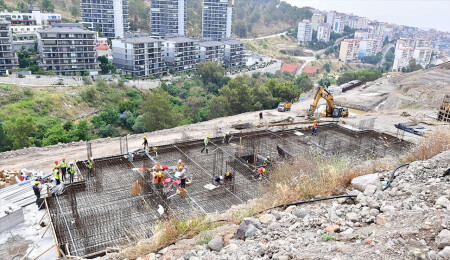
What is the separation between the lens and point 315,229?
16.3 feet

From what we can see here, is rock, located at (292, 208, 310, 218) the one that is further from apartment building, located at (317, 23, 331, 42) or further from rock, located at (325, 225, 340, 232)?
apartment building, located at (317, 23, 331, 42)

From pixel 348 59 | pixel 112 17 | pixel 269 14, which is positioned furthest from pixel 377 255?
pixel 269 14

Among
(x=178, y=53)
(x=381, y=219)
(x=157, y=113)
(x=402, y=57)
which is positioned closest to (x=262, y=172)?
(x=381, y=219)

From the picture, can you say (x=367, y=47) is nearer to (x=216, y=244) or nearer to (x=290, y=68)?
(x=290, y=68)

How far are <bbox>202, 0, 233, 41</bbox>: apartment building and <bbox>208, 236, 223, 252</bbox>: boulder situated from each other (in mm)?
66773

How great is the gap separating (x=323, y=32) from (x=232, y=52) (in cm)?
4940

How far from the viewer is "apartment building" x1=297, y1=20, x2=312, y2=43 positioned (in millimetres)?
92125

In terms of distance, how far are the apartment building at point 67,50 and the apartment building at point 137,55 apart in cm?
433

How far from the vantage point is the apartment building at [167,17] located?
213 feet

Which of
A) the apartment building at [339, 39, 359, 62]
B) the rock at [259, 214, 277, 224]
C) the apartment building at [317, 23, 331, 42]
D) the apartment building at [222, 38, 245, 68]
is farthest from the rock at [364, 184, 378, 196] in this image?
the apartment building at [317, 23, 331, 42]

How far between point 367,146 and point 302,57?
72.6m

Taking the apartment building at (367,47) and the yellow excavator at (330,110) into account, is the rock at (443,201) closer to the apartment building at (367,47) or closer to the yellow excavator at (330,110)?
the yellow excavator at (330,110)

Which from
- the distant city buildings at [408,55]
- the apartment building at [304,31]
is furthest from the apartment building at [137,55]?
the distant city buildings at [408,55]

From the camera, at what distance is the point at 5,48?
3691 cm
